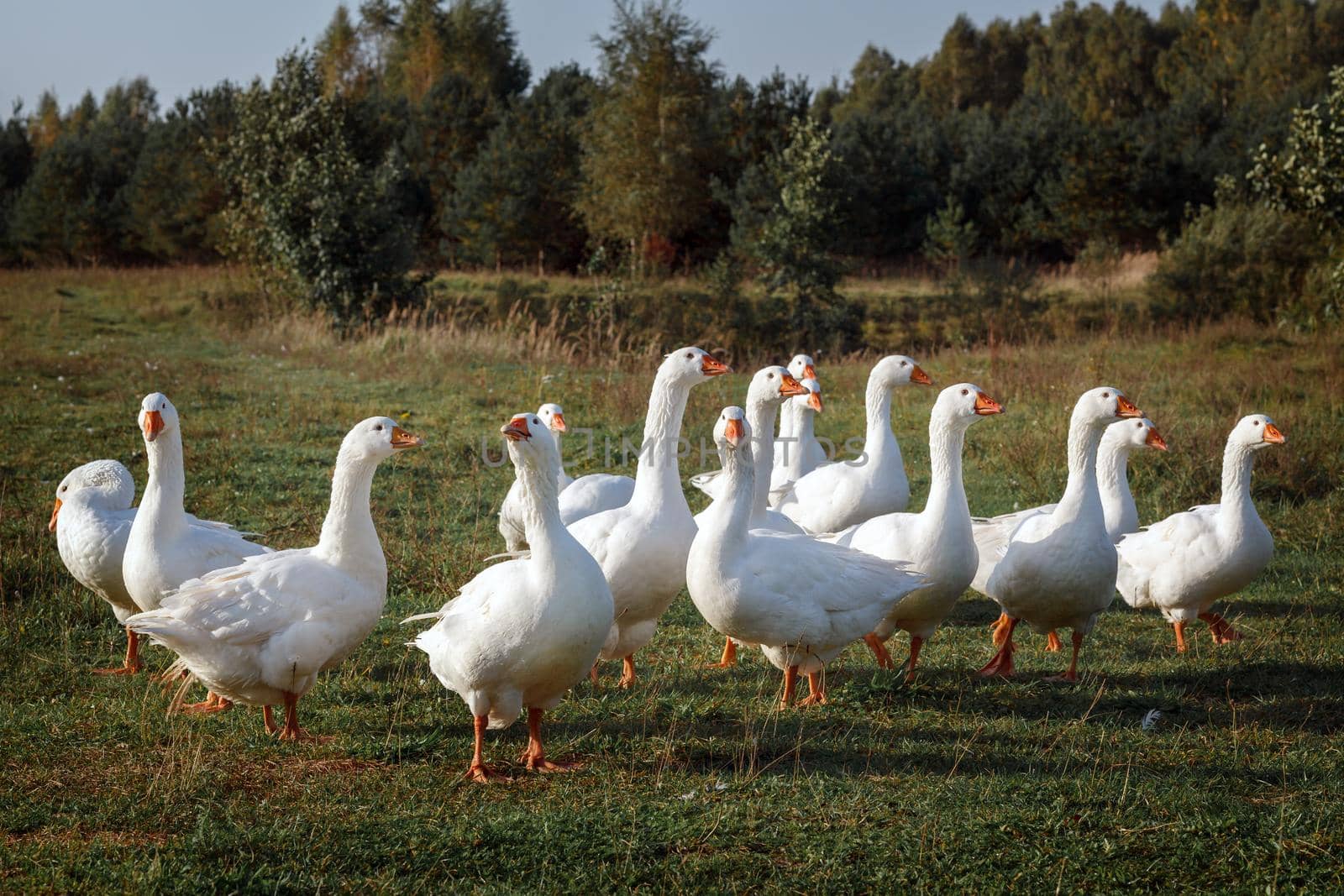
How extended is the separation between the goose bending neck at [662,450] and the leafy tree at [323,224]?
16280mm

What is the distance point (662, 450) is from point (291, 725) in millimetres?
2526

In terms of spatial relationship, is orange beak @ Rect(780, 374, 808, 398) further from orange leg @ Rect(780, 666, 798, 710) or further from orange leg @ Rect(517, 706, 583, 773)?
orange leg @ Rect(517, 706, 583, 773)

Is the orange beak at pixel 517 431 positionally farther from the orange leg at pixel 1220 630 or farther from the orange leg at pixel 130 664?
the orange leg at pixel 1220 630

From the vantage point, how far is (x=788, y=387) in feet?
24.2

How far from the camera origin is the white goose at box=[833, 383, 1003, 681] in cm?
683

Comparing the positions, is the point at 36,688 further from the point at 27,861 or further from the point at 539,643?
the point at 539,643

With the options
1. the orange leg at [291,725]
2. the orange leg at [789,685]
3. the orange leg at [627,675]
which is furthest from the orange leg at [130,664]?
the orange leg at [789,685]

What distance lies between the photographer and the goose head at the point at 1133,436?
26.8 feet

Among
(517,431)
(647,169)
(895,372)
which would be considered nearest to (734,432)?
(517,431)

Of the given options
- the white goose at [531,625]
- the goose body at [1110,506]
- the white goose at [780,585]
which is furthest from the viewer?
the goose body at [1110,506]

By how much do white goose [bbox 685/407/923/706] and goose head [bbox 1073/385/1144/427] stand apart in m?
1.90

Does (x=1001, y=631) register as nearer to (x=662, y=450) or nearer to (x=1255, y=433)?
(x=1255, y=433)

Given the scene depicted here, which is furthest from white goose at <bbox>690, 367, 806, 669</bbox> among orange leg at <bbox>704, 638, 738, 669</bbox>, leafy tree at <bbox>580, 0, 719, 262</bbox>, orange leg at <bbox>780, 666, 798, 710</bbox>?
leafy tree at <bbox>580, 0, 719, 262</bbox>

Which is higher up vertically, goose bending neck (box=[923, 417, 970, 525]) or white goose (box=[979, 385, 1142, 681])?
goose bending neck (box=[923, 417, 970, 525])
